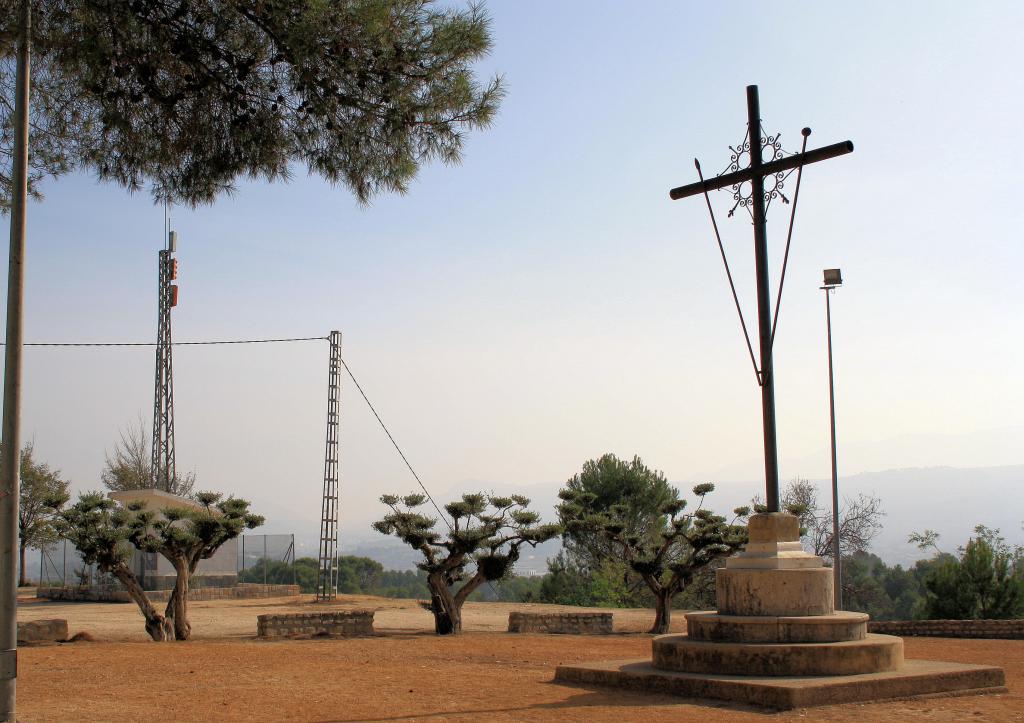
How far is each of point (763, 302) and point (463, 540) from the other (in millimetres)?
Answer: 9603

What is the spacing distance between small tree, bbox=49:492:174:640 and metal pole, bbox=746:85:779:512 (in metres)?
10.2

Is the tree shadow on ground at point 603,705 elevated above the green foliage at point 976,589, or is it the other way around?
the tree shadow on ground at point 603,705

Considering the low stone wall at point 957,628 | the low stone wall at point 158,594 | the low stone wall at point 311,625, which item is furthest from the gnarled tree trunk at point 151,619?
the low stone wall at point 957,628

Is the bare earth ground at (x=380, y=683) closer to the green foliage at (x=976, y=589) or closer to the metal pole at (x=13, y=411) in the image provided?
the metal pole at (x=13, y=411)

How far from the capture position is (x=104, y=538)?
1486cm

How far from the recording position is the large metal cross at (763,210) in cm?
877

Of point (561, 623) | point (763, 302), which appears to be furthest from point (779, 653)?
point (561, 623)

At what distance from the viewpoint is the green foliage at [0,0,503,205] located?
302 inches

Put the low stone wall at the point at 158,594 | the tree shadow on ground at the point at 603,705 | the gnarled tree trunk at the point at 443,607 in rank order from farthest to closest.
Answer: the low stone wall at the point at 158,594 → the gnarled tree trunk at the point at 443,607 → the tree shadow on ground at the point at 603,705

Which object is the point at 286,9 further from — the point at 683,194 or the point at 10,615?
the point at 10,615

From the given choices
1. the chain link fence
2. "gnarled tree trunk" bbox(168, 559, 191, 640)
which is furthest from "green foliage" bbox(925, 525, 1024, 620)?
the chain link fence

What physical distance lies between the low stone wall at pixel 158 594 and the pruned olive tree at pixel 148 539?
11222 millimetres

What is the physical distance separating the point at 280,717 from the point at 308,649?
612cm

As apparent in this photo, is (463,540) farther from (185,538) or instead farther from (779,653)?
(779,653)
